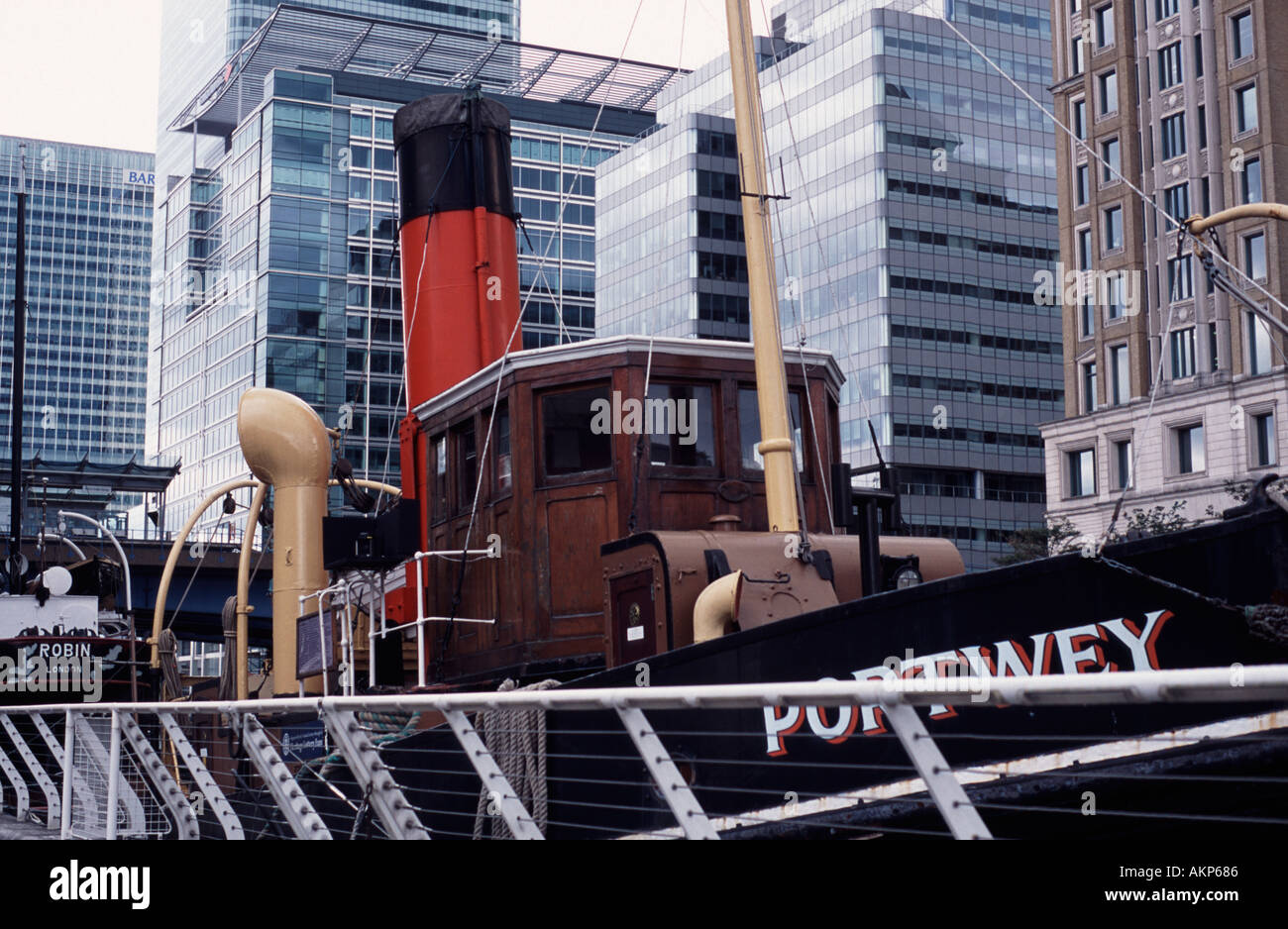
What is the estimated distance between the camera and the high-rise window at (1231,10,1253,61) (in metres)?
61.2

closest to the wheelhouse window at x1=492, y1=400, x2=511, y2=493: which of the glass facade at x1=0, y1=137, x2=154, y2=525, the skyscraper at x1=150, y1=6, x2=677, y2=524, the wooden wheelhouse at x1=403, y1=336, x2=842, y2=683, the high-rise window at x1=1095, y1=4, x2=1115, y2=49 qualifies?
the wooden wheelhouse at x1=403, y1=336, x2=842, y2=683

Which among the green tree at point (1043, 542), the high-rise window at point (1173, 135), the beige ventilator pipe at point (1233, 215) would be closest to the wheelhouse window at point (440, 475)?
the beige ventilator pipe at point (1233, 215)

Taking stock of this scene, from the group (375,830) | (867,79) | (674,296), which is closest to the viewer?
(375,830)

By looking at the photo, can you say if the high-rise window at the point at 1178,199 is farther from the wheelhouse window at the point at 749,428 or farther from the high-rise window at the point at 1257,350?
the wheelhouse window at the point at 749,428

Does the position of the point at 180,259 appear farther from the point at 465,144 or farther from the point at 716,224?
the point at 465,144

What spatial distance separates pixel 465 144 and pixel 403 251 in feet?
4.91

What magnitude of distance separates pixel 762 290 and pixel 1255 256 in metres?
53.9

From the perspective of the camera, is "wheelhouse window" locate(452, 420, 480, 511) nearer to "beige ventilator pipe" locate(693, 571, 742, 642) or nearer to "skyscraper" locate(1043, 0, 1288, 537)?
"beige ventilator pipe" locate(693, 571, 742, 642)

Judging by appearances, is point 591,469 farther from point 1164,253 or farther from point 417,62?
point 417,62

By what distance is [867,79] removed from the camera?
87250mm

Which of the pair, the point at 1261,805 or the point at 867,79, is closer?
the point at 1261,805

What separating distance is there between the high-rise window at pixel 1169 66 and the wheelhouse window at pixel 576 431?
5714cm

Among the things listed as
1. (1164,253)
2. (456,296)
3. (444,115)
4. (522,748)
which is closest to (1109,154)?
(1164,253)

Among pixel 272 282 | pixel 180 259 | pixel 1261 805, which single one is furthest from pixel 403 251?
pixel 180 259
